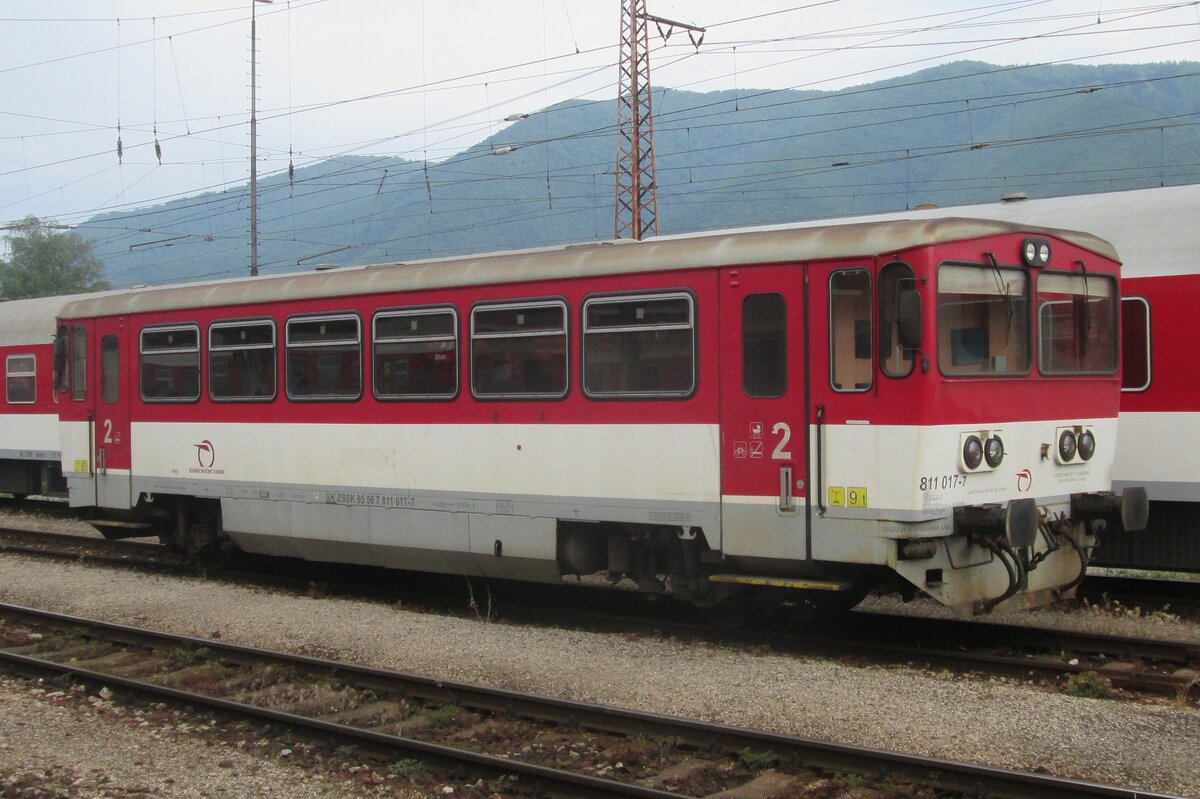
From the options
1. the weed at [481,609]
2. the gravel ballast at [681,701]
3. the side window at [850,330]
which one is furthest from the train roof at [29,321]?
the side window at [850,330]

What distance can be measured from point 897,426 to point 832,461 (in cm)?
57

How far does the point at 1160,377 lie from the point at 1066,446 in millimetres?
2707

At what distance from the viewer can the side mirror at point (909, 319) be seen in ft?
26.9

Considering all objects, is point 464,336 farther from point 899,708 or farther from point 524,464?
point 899,708

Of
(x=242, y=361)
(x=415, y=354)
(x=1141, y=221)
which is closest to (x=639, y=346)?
(x=415, y=354)

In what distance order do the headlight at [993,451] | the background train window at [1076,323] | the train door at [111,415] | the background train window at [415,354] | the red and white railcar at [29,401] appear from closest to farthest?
the headlight at [993,451], the background train window at [1076,323], the background train window at [415,354], the train door at [111,415], the red and white railcar at [29,401]

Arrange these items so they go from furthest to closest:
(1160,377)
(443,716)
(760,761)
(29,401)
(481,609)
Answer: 1. (29,401)
2. (481,609)
3. (1160,377)
4. (443,716)
5. (760,761)

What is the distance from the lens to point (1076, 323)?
9562mm

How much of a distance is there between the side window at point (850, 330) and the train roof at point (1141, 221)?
3.61m

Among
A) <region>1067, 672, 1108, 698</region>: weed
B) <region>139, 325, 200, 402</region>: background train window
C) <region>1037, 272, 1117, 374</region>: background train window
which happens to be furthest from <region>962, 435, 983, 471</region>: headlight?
<region>139, 325, 200, 402</region>: background train window

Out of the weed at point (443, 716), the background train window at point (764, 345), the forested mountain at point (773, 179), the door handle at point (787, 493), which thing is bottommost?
the weed at point (443, 716)

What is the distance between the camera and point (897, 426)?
8.37 m

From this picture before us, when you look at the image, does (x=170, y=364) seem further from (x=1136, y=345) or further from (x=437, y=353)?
(x=1136, y=345)

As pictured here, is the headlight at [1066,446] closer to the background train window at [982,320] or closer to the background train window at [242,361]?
the background train window at [982,320]
